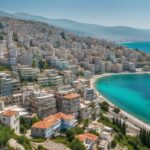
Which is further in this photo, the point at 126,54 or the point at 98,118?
the point at 126,54

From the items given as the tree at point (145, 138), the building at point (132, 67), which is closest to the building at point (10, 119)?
the tree at point (145, 138)

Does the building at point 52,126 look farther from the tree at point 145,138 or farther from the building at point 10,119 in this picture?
the tree at point 145,138

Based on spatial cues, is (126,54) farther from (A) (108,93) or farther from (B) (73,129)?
(B) (73,129)

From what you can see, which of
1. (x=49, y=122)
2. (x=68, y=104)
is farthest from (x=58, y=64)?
(x=49, y=122)

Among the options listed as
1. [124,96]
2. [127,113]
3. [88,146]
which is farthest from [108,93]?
[88,146]

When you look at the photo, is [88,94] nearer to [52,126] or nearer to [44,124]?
[52,126]
